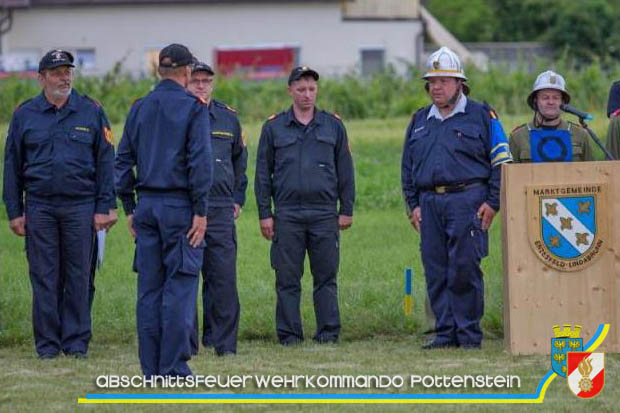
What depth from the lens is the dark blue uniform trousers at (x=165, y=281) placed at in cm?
967

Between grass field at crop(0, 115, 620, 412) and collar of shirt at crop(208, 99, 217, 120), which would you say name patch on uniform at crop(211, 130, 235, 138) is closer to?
collar of shirt at crop(208, 99, 217, 120)

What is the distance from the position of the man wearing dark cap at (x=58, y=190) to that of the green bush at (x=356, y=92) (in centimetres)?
1438

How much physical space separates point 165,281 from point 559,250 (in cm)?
297

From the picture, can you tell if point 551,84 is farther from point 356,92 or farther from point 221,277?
point 356,92

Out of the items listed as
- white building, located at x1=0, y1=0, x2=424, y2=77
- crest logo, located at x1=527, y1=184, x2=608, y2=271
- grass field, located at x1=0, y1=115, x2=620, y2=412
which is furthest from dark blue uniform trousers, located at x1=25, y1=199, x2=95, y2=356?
white building, located at x1=0, y1=0, x2=424, y2=77

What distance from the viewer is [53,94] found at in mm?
11297

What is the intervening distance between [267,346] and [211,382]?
2.69 meters

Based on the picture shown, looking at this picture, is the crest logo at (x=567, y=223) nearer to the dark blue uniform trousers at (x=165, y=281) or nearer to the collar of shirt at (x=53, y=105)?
the dark blue uniform trousers at (x=165, y=281)

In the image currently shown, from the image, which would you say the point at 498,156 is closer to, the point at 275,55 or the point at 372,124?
the point at 372,124

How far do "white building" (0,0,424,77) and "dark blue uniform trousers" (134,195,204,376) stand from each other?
127 feet

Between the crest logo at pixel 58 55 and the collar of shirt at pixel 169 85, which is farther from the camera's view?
the crest logo at pixel 58 55

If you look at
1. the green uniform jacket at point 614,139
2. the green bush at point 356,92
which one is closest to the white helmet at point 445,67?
the green uniform jacket at point 614,139

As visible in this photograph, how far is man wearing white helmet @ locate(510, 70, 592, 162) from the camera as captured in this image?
11609 millimetres

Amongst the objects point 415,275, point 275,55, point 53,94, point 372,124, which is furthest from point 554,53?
point 53,94
